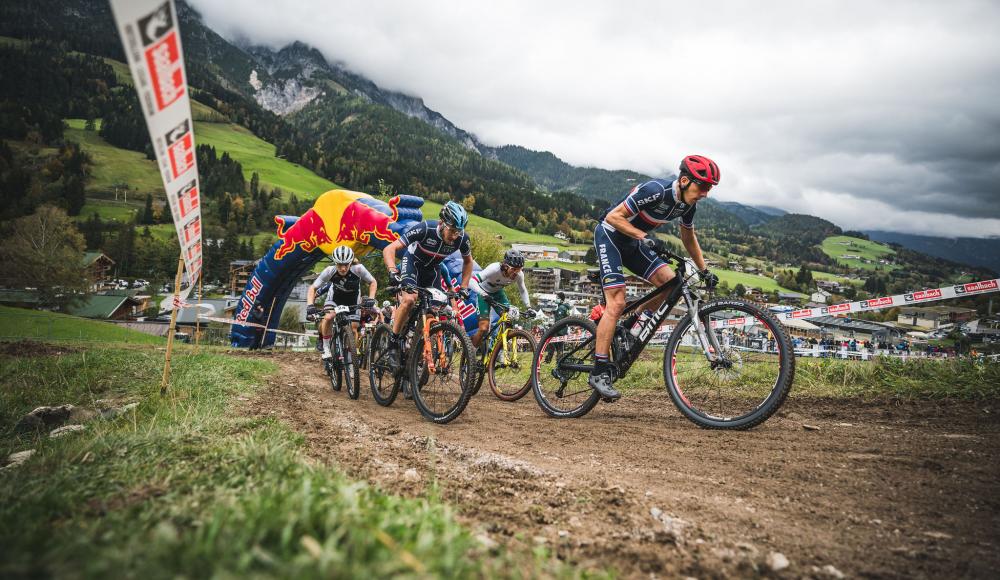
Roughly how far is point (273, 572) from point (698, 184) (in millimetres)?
4555

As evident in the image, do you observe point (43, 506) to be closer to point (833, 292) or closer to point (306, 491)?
point (306, 491)

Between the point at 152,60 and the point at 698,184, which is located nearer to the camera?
the point at 152,60

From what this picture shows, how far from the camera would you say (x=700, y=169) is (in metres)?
4.48

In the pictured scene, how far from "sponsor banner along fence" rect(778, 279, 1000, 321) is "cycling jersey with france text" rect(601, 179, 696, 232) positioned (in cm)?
225

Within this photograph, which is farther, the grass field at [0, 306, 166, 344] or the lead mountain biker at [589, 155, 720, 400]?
the grass field at [0, 306, 166, 344]

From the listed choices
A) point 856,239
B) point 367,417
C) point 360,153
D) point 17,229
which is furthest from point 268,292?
point 856,239

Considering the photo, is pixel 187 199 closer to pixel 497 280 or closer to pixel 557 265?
pixel 497 280

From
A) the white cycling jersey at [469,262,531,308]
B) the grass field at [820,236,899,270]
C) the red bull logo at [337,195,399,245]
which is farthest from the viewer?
the grass field at [820,236,899,270]

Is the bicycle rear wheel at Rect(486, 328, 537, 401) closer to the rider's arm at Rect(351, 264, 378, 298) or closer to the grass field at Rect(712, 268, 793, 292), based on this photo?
the rider's arm at Rect(351, 264, 378, 298)

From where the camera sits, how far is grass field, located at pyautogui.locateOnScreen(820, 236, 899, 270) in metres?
142

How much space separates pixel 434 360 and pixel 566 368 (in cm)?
155

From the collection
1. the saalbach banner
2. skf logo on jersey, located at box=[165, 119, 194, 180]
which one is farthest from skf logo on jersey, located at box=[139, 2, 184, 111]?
skf logo on jersey, located at box=[165, 119, 194, 180]

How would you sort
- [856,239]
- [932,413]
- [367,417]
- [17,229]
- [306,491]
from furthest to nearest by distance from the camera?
[856,239]
[17,229]
[367,417]
[932,413]
[306,491]

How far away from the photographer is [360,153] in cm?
17188
